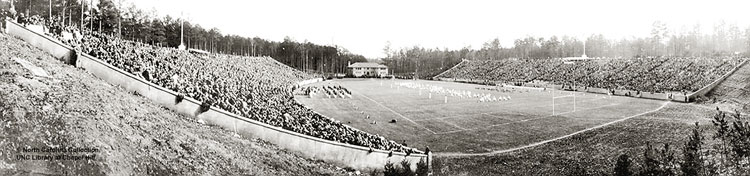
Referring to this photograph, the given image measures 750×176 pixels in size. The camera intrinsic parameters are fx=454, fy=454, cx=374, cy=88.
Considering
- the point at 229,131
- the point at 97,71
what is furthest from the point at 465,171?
the point at 97,71

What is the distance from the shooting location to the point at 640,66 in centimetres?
6266

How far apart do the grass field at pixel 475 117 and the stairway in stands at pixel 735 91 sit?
441 centimetres

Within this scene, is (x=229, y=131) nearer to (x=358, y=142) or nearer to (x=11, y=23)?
(x=358, y=142)

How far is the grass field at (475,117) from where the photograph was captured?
1032 inches

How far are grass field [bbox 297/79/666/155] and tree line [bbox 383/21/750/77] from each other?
4071 centimetres

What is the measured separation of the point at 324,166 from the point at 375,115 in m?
18.9

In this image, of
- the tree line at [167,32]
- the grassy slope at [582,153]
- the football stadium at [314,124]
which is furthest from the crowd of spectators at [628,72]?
the tree line at [167,32]

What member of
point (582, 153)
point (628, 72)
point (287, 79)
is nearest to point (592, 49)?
point (628, 72)

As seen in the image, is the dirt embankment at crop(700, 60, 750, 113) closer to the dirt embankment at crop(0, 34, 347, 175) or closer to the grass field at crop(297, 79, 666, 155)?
the grass field at crop(297, 79, 666, 155)

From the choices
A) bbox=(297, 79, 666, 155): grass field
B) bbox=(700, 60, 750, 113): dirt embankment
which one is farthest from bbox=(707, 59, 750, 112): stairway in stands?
bbox=(297, 79, 666, 155): grass field

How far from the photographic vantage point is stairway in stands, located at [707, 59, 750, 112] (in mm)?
27434

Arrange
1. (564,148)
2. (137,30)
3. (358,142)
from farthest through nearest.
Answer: (137,30) → (564,148) → (358,142)

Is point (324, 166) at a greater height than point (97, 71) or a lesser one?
lesser

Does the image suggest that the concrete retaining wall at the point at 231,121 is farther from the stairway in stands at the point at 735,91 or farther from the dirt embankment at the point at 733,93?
the stairway in stands at the point at 735,91
